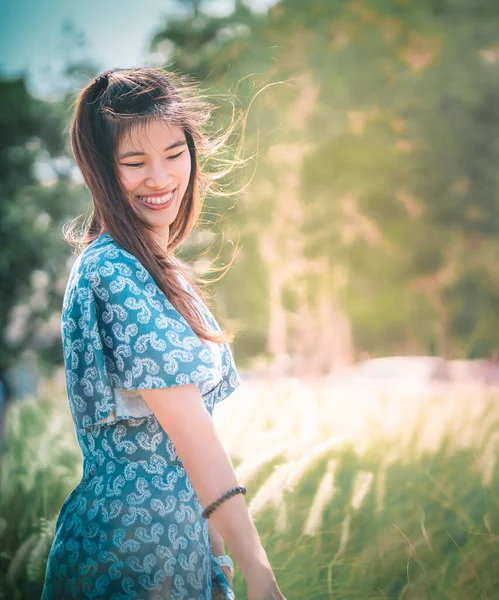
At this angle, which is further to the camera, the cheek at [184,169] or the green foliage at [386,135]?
the green foliage at [386,135]

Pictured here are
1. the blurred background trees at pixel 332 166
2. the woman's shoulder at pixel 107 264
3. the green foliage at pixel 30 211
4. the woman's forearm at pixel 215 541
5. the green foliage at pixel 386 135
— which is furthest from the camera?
the green foliage at pixel 386 135

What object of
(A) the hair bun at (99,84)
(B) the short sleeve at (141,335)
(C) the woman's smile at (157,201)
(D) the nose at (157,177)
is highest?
(A) the hair bun at (99,84)

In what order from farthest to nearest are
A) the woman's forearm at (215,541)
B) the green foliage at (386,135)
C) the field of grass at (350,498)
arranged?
the green foliage at (386,135), the field of grass at (350,498), the woman's forearm at (215,541)

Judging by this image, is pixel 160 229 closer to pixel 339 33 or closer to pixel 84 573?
pixel 84 573

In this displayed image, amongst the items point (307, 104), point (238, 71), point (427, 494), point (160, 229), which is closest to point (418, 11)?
point (307, 104)

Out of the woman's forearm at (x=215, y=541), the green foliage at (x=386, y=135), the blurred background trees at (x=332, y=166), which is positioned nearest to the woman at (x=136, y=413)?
the woman's forearm at (x=215, y=541)

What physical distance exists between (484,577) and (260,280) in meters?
9.80

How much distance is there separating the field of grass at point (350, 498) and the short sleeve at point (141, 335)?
0.92m

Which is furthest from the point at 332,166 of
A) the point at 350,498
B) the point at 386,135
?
the point at 350,498

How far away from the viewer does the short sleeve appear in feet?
4.10

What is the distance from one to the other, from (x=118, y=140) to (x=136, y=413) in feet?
1.88

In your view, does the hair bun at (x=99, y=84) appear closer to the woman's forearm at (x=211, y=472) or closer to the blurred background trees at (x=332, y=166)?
the woman's forearm at (x=211, y=472)

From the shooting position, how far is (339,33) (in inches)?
468

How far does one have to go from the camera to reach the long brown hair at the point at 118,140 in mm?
1380
